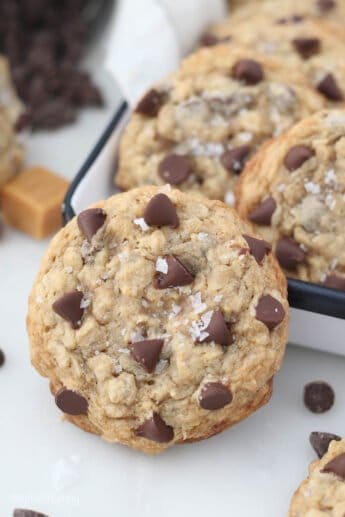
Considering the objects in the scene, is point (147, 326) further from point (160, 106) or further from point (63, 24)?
point (63, 24)

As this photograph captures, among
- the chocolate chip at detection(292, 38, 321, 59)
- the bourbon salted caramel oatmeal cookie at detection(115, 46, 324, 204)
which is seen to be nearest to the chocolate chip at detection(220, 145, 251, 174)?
the bourbon salted caramel oatmeal cookie at detection(115, 46, 324, 204)

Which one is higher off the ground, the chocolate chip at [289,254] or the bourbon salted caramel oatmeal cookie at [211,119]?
the bourbon salted caramel oatmeal cookie at [211,119]

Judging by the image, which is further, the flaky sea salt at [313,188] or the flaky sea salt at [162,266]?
the flaky sea salt at [313,188]

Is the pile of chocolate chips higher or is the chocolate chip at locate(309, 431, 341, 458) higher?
the pile of chocolate chips

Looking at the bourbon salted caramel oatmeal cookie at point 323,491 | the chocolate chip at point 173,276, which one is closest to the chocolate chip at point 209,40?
the chocolate chip at point 173,276

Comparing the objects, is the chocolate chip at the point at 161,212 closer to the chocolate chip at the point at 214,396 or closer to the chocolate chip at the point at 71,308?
the chocolate chip at the point at 71,308

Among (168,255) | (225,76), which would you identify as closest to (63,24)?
(225,76)

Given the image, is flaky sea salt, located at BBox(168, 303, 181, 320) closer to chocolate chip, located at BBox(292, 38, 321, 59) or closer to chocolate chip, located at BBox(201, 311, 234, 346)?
chocolate chip, located at BBox(201, 311, 234, 346)
